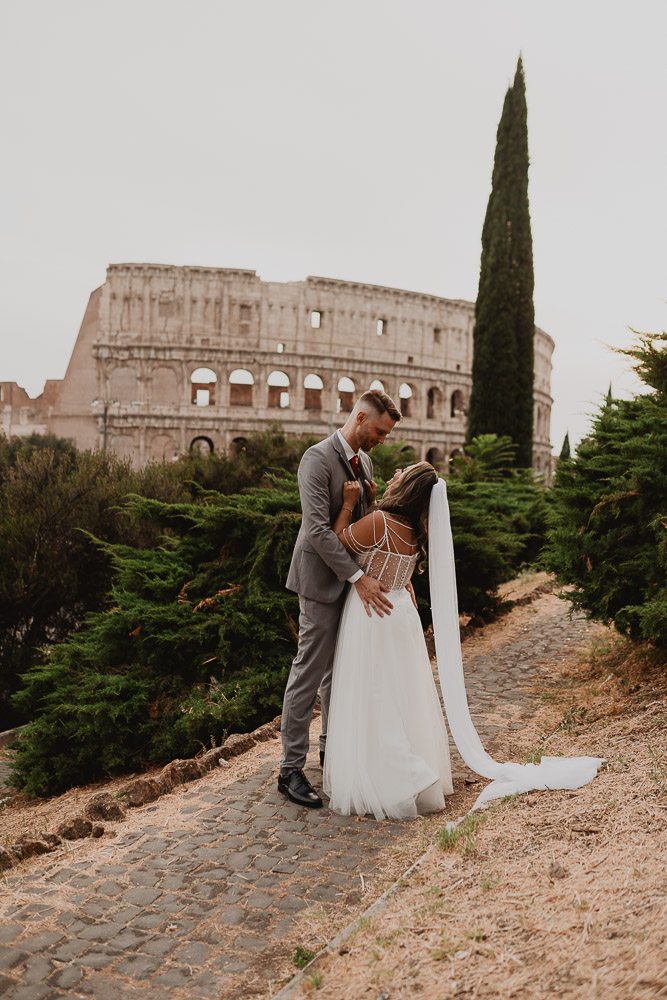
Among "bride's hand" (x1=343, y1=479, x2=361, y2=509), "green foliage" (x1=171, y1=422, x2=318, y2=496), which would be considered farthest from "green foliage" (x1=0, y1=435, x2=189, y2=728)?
"bride's hand" (x1=343, y1=479, x2=361, y2=509)

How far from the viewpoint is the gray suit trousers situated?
4.17 m

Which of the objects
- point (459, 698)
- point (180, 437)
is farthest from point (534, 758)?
point (180, 437)

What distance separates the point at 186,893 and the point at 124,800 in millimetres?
1259

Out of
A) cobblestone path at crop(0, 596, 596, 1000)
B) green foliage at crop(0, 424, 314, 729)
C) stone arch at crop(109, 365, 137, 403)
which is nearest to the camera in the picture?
cobblestone path at crop(0, 596, 596, 1000)

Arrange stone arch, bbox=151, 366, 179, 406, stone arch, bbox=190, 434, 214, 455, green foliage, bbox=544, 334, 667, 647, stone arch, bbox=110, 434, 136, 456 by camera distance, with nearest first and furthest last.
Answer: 1. green foliage, bbox=544, 334, 667, 647
2. stone arch, bbox=110, 434, 136, 456
3. stone arch, bbox=190, 434, 214, 455
4. stone arch, bbox=151, 366, 179, 406

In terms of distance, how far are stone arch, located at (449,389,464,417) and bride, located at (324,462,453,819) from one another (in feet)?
151

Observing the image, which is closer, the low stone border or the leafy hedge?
the low stone border

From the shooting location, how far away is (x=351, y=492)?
4.18 m

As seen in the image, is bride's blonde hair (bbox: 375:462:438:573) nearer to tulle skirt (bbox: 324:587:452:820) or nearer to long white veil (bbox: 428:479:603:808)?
long white veil (bbox: 428:479:603:808)

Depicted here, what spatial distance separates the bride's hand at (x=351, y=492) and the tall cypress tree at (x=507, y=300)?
23615mm

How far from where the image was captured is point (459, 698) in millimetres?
4207

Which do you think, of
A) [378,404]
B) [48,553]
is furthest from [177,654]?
[48,553]

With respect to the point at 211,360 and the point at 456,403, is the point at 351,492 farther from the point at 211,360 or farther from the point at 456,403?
the point at 456,403

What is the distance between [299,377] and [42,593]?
109 ft
